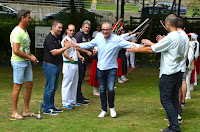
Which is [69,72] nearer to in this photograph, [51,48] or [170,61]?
[51,48]

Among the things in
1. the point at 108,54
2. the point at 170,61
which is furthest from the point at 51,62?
the point at 170,61

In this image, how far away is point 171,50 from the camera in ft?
21.1

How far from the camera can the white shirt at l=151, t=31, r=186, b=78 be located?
6.39 meters

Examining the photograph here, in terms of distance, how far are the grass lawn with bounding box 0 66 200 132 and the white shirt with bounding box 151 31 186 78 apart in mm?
1164

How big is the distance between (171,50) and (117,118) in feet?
6.74

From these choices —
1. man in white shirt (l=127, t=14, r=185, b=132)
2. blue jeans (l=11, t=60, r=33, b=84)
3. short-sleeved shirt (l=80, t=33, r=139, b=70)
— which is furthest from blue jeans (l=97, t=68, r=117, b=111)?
blue jeans (l=11, t=60, r=33, b=84)

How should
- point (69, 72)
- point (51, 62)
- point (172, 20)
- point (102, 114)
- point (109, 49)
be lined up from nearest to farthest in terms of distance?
point (172, 20), point (109, 49), point (102, 114), point (51, 62), point (69, 72)

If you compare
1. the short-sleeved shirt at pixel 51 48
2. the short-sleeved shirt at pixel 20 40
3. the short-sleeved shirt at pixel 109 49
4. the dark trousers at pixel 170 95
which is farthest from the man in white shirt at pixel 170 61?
the short-sleeved shirt at pixel 20 40

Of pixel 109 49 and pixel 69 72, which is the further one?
pixel 69 72

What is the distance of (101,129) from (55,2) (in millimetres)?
27650

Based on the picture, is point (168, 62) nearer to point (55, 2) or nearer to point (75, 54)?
point (75, 54)

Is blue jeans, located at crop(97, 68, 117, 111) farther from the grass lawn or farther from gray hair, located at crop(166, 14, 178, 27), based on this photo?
gray hair, located at crop(166, 14, 178, 27)

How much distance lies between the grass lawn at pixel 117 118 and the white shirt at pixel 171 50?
1164mm

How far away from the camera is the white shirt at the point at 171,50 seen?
6395 mm
